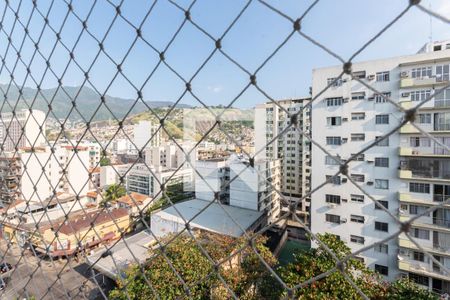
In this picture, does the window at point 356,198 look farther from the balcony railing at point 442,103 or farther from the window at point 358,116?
the balcony railing at point 442,103

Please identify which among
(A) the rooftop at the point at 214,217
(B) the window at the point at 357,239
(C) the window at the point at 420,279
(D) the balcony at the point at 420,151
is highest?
(D) the balcony at the point at 420,151

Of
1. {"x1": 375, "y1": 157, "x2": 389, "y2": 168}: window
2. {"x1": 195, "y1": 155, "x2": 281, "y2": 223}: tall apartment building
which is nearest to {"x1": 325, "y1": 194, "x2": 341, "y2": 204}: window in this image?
{"x1": 375, "y1": 157, "x2": 389, "y2": 168}: window

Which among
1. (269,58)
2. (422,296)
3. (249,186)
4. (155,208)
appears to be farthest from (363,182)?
(155,208)

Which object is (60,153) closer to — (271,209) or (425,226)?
(271,209)

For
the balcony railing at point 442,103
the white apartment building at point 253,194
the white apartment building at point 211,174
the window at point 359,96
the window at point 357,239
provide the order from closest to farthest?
the balcony railing at point 442,103 → the window at point 359,96 → the window at point 357,239 → the white apartment building at point 253,194 → the white apartment building at point 211,174

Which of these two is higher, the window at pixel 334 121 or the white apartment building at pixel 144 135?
the window at pixel 334 121

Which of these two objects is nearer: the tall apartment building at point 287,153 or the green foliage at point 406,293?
the green foliage at point 406,293

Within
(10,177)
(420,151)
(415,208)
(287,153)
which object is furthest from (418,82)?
(287,153)

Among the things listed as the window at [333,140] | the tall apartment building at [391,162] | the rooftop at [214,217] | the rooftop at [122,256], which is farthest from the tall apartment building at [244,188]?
the tall apartment building at [391,162]
